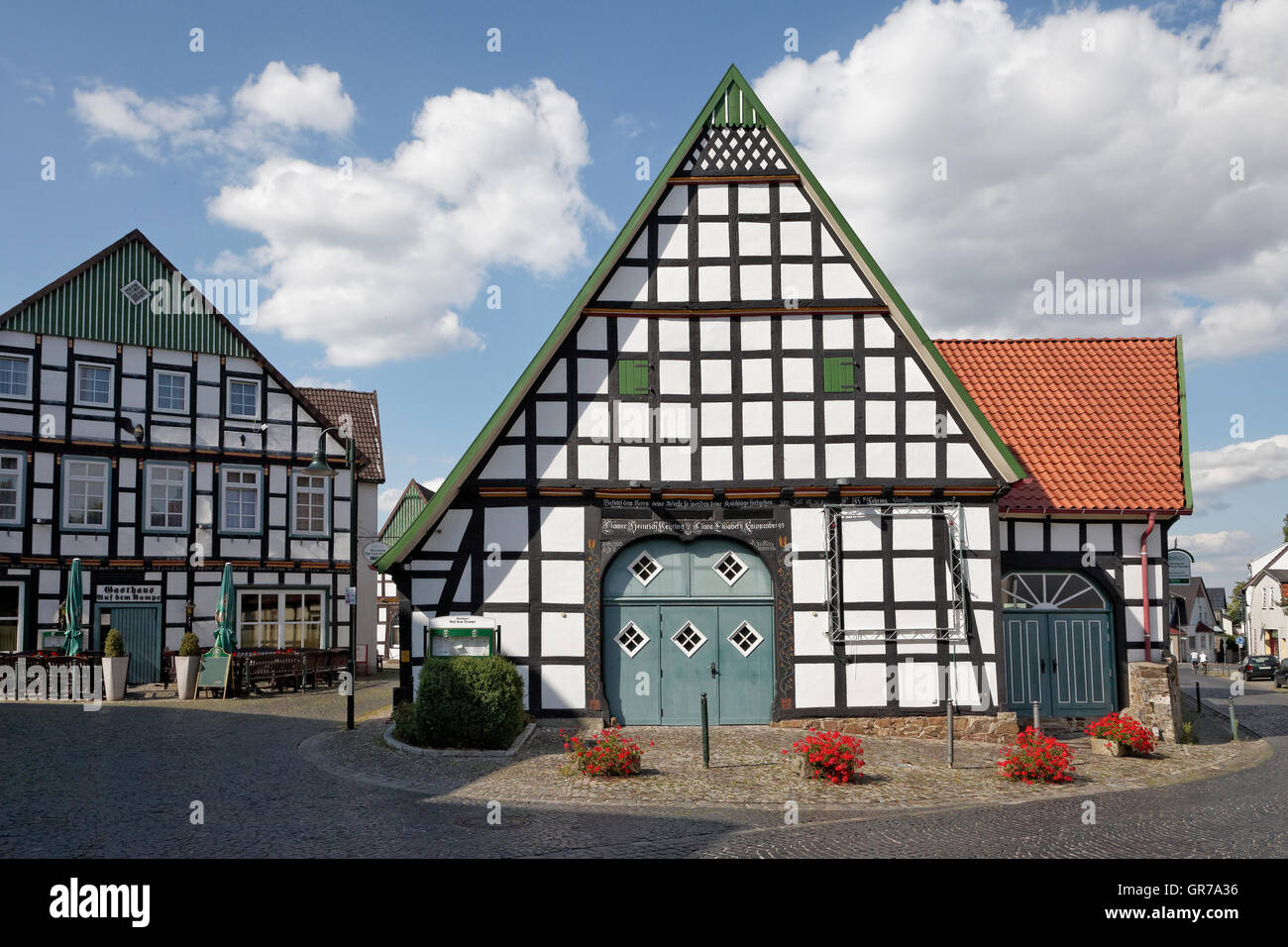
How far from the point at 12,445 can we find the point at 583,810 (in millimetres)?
22066

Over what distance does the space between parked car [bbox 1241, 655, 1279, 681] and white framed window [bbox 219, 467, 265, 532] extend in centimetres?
4149

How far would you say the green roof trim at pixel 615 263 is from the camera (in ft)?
53.7

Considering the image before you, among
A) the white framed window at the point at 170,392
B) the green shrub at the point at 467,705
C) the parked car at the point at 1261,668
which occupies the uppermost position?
the white framed window at the point at 170,392

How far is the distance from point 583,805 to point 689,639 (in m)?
5.83

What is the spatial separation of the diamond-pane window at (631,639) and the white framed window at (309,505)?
1634 centimetres

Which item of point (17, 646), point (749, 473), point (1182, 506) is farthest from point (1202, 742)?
point (17, 646)

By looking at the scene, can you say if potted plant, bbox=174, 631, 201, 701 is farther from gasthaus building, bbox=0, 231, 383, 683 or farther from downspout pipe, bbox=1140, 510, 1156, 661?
downspout pipe, bbox=1140, 510, 1156, 661

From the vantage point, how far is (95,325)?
27422 mm

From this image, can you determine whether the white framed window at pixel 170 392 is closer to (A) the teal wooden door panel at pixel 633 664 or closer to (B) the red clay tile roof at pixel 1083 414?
(A) the teal wooden door panel at pixel 633 664

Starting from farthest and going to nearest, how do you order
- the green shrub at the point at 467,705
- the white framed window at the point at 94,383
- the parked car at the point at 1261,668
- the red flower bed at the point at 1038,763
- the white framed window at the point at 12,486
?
the parked car at the point at 1261,668, the white framed window at the point at 94,383, the white framed window at the point at 12,486, the green shrub at the point at 467,705, the red flower bed at the point at 1038,763

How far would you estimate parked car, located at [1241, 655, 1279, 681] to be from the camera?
150 ft

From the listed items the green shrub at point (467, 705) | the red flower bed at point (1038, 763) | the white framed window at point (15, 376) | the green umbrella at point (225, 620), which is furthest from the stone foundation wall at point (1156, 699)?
the white framed window at point (15, 376)

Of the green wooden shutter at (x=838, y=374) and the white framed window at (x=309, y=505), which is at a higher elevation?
the green wooden shutter at (x=838, y=374)
